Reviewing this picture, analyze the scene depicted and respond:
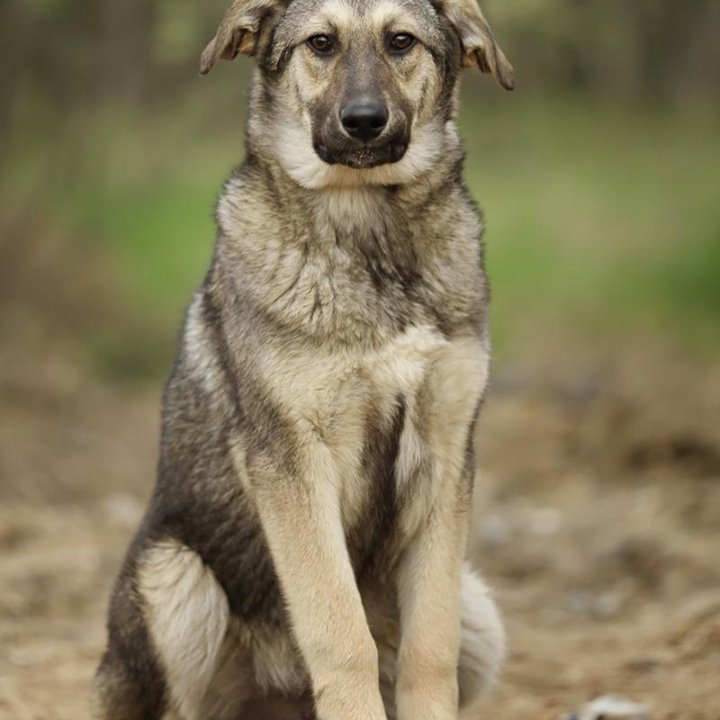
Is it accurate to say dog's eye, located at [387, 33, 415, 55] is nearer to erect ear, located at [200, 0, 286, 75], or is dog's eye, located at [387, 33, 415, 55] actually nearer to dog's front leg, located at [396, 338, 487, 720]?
erect ear, located at [200, 0, 286, 75]

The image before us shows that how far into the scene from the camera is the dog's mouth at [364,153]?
426 centimetres

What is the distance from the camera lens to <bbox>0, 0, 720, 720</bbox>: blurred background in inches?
254

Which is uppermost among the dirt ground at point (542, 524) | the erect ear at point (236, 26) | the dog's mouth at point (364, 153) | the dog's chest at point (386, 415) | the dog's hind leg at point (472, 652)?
the erect ear at point (236, 26)

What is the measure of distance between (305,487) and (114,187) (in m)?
8.69

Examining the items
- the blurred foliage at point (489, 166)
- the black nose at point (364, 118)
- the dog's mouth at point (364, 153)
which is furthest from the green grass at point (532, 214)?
the black nose at point (364, 118)

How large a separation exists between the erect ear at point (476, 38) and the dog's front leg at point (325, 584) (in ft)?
4.20

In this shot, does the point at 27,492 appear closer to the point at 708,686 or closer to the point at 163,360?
the point at 163,360

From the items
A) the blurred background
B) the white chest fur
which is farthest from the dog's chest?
the blurred background

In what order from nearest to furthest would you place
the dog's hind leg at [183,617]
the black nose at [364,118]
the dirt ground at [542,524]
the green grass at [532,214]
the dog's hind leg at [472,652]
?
the black nose at [364,118] → the dog's hind leg at [183,617] → the dog's hind leg at [472,652] → the dirt ground at [542,524] → the green grass at [532,214]

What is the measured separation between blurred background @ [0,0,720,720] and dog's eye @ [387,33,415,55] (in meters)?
0.73

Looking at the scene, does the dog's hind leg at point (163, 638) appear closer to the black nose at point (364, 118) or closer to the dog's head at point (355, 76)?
the dog's head at point (355, 76)

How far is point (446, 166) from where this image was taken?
4555 millimetres

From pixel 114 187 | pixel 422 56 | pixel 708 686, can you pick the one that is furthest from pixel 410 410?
pixel 114 187

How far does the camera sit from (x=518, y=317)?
1140 cm
